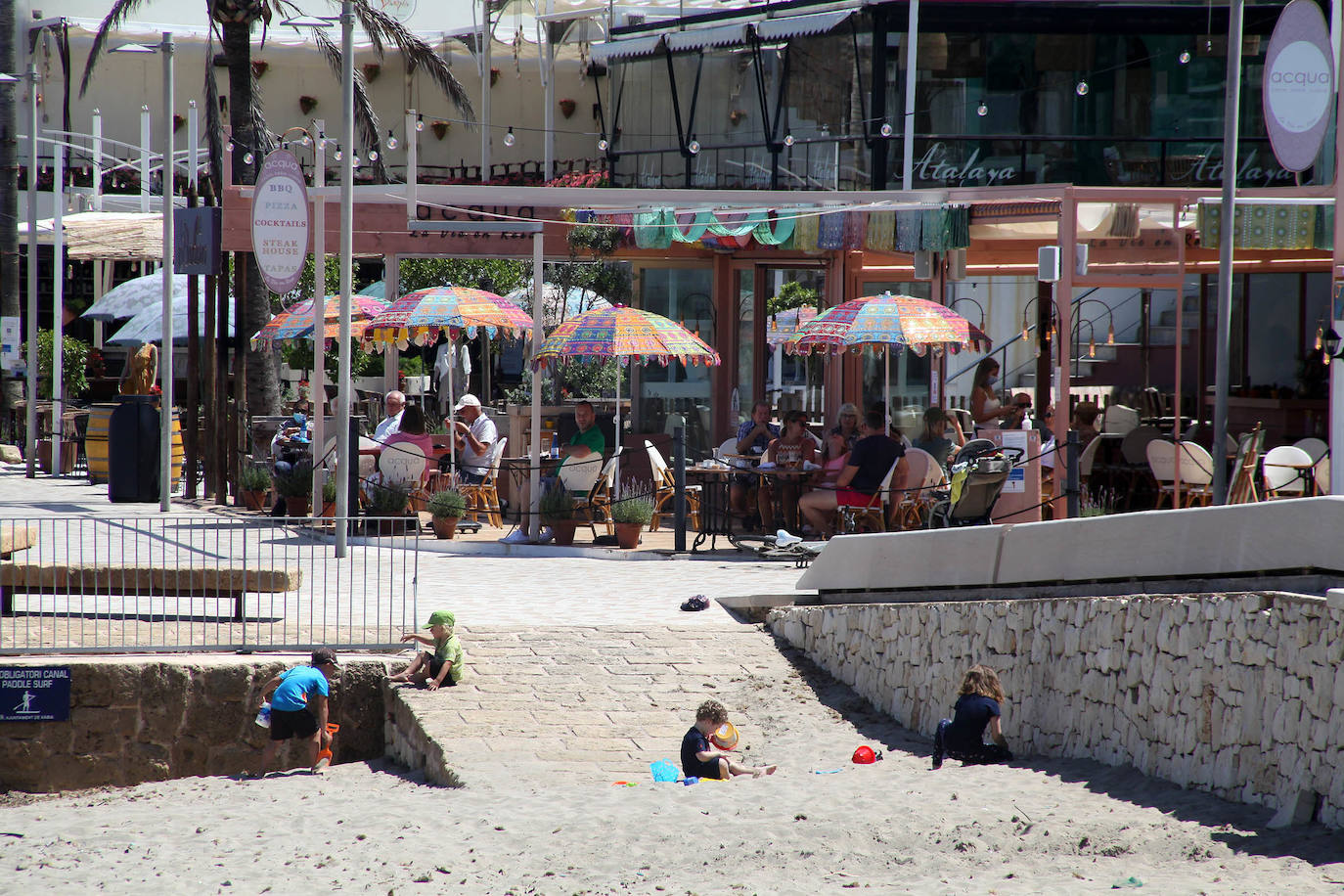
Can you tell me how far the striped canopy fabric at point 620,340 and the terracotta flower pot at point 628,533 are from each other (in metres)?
1.56

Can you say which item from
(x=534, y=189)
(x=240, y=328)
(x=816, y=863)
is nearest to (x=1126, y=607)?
(x=816, y=863)

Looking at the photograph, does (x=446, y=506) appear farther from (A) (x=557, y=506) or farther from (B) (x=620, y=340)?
(B) (x=620, y=340)

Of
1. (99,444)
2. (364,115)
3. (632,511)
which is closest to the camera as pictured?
(632,511)

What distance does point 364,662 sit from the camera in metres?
9.30

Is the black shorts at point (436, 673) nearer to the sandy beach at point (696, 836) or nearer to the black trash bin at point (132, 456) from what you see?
the sandy beach at point (696, 836)

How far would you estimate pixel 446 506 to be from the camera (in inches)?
536

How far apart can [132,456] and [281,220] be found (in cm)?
499

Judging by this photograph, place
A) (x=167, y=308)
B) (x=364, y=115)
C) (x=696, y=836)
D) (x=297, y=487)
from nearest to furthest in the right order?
(x=696, y=836), (x=297, y=487), (x=167, y=308), (x=364, y=115)

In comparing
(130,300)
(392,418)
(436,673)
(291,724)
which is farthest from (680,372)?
(291,724)

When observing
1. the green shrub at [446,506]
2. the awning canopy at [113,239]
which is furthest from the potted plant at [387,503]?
the awning canopy at [113,239]

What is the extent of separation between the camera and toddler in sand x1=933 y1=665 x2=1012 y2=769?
24.4 feet

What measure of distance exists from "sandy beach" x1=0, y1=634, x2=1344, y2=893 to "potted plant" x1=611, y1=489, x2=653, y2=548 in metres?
4.88

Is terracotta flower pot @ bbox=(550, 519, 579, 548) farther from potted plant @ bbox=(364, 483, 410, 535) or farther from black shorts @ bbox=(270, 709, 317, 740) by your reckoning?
black shorts @ bbox=(270, 709, 317, 740)

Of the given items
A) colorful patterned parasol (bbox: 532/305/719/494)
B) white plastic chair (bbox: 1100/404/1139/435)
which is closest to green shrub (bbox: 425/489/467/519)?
colorful patterned parasol (bbox: 532/305/719/494)
